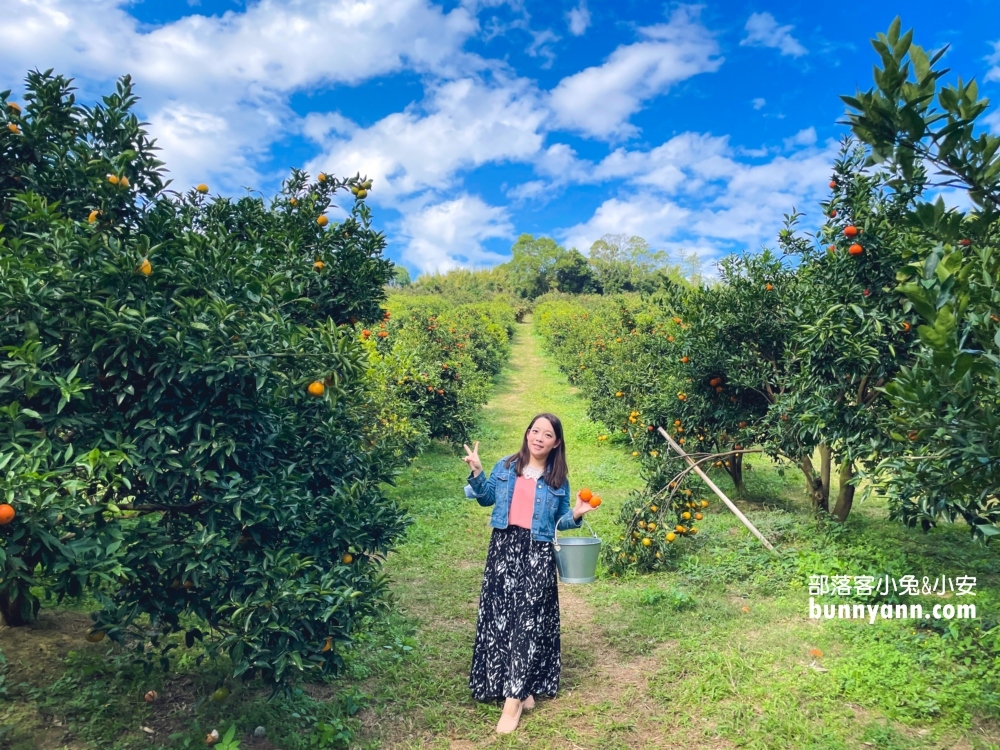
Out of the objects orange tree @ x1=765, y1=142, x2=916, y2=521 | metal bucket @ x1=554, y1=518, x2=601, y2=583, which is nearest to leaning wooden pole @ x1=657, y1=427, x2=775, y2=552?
orange tree @ x1=765, y1=142, x2=916, y2=521

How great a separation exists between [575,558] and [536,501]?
389 mm

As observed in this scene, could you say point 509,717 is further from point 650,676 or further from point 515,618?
point 650,676

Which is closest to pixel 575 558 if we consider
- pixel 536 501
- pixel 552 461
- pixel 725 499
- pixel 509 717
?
pixel 536 501

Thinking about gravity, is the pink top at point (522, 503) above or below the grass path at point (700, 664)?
above

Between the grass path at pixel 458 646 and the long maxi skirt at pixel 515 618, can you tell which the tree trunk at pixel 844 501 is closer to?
the grass path at pixel 458 646

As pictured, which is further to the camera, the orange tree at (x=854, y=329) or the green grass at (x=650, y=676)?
the orange tree at (x=854, y=329)

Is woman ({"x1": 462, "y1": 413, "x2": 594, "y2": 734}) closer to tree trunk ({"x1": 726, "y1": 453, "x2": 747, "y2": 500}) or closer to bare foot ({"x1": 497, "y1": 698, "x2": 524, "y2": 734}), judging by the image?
bare foot ({"x1": 497, "y1": 698, "x2": 524, "y2": 734})

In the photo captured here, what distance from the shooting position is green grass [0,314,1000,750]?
3211 millimetres

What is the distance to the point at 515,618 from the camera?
3615 millimetres

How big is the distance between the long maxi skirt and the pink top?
44mm

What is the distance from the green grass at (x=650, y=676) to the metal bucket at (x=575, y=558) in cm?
74

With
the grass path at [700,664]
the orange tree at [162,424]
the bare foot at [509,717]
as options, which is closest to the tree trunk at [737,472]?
the grass path at [700,664]

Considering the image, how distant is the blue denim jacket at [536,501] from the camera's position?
3.62 meters

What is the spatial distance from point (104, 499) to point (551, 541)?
2.13 metres
